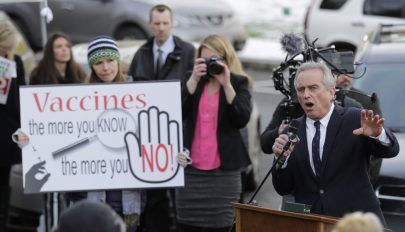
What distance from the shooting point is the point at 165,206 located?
25.6ft

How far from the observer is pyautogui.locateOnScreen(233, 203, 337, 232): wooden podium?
17.1 ft

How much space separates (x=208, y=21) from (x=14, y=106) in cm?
945

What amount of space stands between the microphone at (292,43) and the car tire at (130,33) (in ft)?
32.9

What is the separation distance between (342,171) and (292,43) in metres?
1.54

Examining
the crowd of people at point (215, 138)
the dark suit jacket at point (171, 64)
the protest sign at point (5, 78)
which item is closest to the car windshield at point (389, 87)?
the crowd of people at point (215, 138)

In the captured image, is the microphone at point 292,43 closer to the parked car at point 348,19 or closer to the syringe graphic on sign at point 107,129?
the syringe graphic on sign at point 107,129

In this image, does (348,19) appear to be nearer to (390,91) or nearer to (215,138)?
(390,91)

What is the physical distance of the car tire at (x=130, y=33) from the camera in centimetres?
1709

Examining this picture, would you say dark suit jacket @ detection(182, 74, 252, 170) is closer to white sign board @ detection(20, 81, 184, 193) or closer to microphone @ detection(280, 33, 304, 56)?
white sign board @ detection(20, 81, 184, 193)

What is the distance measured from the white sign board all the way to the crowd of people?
134 millimetres

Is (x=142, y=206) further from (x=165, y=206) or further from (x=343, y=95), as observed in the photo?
(x=343, y=95)

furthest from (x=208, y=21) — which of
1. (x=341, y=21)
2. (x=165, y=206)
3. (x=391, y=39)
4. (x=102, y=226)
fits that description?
(x=102, y=226)

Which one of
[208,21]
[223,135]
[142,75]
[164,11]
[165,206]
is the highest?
[208,21]

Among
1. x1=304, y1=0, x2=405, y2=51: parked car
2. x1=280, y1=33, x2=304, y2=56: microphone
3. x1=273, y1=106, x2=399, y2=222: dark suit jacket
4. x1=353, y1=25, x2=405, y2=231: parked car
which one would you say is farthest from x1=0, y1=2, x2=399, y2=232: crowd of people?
x1=304, y1=0, x2=405, y2=51: parked car
